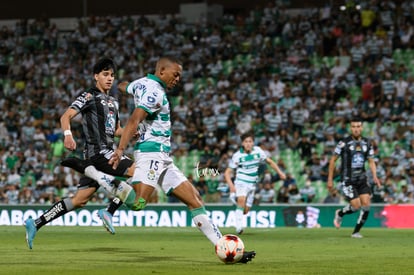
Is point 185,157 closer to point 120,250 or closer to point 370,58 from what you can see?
point 370,58

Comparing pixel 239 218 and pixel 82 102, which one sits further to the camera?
pixel 239 218

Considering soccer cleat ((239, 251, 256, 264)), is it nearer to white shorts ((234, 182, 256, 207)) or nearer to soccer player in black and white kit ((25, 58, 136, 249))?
soccer player in black and white kit ((25, 58, 136, 249))

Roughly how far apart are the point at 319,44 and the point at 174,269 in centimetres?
2735

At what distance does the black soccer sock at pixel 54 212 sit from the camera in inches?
564

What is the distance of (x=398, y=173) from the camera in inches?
1157

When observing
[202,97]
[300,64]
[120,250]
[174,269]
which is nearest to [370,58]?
[300,64]

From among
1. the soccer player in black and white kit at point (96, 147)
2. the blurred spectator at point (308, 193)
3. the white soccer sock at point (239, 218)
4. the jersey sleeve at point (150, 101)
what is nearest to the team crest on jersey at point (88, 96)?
the soccer player in black and white kit at point (96, 147)

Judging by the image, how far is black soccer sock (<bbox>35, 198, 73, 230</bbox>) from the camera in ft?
47.0

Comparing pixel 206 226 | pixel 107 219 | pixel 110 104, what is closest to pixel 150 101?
pixel 206 226

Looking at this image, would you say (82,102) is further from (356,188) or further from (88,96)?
(356,188)

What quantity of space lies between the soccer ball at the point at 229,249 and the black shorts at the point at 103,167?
3387 mm

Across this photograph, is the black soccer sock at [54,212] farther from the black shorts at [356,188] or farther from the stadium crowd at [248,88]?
the stadium crowd at [248,88]

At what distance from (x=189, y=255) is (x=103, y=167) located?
2.11 meters

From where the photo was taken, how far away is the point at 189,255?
44.5ft
